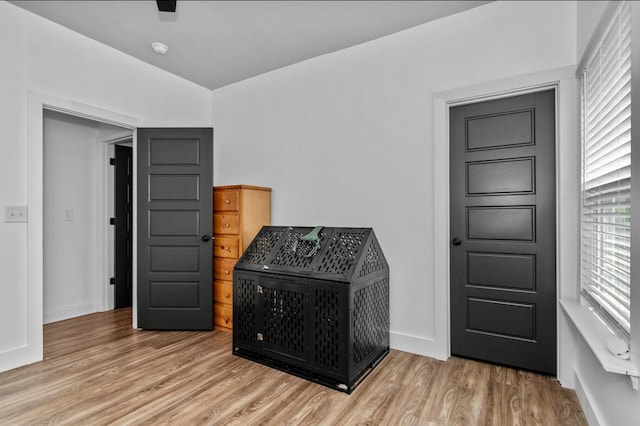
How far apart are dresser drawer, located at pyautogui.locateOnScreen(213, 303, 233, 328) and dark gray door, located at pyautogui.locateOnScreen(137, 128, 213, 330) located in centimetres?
17

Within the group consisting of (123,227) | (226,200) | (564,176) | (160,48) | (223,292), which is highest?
(160,48)

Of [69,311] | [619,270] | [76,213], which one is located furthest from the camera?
[76,213]

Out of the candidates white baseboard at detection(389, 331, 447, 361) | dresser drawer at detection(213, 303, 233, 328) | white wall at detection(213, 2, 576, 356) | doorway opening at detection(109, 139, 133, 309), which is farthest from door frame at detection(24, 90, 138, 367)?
white baseboard at detection(389, 331, 447, 361)

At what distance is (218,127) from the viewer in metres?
4.08

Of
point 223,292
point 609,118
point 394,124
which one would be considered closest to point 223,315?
point 223,292

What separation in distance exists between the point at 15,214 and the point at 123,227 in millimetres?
1740

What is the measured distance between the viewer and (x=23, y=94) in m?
2.62

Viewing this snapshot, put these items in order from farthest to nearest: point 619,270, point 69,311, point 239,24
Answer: point 69,311
point 239,24
point 619,270

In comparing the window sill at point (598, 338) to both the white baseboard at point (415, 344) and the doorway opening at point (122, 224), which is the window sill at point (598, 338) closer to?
the white baseboard at point (415, 344)

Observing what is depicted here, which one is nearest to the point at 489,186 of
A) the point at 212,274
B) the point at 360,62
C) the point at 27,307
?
the point at 360,62

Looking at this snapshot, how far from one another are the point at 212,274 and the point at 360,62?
2.48m

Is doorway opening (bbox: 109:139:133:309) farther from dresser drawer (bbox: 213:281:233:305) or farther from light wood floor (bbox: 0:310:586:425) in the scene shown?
dresser drawer (bbox: 213:281:233:305)

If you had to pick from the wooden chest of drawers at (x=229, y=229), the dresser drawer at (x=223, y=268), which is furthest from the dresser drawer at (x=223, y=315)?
the dresser drawer at (x=223, y=268)

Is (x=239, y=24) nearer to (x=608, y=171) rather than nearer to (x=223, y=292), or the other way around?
(x=223, y=292)
